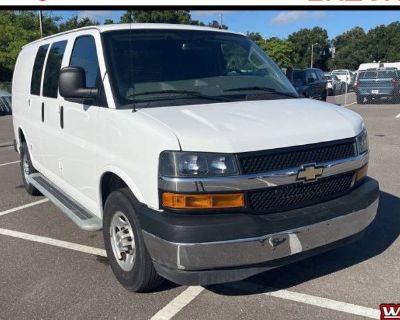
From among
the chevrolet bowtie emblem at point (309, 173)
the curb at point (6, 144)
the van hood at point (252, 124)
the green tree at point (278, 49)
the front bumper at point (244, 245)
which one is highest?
the green tree at point (278, 49)

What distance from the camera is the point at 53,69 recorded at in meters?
5.10

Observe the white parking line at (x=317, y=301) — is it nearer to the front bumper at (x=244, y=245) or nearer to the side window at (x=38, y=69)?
the front bumper at (x=244, y=245)

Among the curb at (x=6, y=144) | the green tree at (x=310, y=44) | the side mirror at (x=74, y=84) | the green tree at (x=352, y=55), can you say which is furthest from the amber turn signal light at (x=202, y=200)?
the green tree at (x=352, y=55)

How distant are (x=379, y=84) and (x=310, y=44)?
70680 mm

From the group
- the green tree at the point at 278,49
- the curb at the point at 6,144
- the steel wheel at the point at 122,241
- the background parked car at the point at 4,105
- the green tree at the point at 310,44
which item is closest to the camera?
the steel wheel at the point at 122,241

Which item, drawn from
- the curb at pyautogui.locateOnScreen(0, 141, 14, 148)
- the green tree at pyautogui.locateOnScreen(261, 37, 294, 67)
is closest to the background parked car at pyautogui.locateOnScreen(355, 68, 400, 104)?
the curb at pyautogui.locateOnScreen(0, 141, 14, 148)

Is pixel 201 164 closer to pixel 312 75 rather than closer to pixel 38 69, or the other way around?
pixel 38 69

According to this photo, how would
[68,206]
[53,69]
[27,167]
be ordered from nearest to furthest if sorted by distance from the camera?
[68,206], [53,69], [27,167]

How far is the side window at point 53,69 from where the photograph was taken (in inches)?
→ 193

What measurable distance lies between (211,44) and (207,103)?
1.01m

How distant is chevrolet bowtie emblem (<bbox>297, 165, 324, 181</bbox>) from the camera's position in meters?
3.18

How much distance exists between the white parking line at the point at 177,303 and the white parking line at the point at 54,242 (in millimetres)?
1142

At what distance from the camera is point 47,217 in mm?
5621

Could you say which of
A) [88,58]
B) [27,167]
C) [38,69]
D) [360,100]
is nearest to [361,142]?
[88,58]
